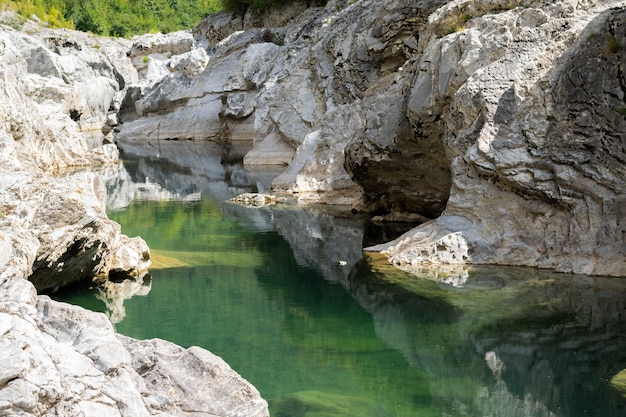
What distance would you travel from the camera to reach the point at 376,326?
11.0 meters

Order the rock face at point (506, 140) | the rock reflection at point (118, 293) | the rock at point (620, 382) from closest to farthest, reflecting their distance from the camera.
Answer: the rock at point (620, 382), the rock reflection at point (118, 293), the rock face at point (506, 140)

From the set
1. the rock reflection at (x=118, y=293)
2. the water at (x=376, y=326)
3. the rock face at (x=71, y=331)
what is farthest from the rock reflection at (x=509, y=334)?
the rock reflection at (x=118, y=293)

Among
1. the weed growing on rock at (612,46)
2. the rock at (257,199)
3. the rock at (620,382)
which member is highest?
the weed growing on rock at (612,46)

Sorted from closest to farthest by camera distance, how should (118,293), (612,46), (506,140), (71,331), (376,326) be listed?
(71,331) → (376,326) → (118,293) → (612,46) → (506,140)

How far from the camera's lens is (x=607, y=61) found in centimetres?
1271

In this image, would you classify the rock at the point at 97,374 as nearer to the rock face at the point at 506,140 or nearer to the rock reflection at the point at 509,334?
the rock reflection at the point at 509,334

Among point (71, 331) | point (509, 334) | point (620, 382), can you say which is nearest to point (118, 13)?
point (509, 334)

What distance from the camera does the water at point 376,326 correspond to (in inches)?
328

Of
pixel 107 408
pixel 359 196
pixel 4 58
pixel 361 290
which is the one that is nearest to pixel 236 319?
pixel 361 290

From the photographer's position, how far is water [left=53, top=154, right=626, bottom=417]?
834 centimetres

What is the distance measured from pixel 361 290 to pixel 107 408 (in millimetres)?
7922

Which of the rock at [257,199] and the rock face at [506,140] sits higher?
the rock face at [506,140]

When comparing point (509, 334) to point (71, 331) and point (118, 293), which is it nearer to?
point (118, 293)

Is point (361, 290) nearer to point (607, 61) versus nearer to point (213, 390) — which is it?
point (607, 61)
